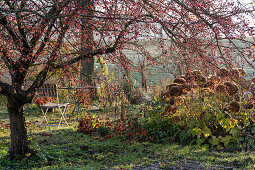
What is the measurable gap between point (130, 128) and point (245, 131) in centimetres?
225

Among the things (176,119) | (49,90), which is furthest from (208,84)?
(49,90)

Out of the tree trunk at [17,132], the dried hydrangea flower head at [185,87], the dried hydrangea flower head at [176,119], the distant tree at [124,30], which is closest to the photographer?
the distant tree at [124,30]

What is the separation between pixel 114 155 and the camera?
4480 mm

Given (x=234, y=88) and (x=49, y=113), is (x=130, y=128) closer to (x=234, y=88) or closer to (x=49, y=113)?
(x=234, y=88)

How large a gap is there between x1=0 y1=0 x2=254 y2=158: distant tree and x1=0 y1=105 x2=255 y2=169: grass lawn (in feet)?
1.36

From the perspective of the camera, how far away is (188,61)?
3113mm

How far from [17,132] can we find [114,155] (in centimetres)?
154

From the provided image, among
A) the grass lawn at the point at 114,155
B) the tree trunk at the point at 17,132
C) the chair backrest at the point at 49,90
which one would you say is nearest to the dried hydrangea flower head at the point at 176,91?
the grass lawn at the point at 114,155

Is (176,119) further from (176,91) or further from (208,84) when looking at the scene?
(208,84)

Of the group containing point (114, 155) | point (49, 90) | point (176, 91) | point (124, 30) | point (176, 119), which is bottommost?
point (114, 155)

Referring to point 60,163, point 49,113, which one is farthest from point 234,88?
point 49,113

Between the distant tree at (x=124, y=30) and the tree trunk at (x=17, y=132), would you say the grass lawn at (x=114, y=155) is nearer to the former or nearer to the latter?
the tree trunk at (x=17, y=132)

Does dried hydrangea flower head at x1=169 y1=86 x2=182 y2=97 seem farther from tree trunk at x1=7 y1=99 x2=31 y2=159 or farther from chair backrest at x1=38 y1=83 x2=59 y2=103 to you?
chair backrest at x1=38 y1=83 x2=59 y2=103

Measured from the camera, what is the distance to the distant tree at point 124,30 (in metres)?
2.84
